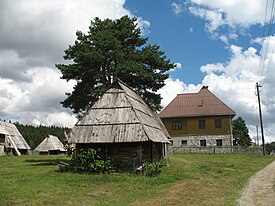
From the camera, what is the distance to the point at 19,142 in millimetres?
58094

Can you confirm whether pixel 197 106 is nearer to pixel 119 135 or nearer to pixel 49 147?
pixel 49 147

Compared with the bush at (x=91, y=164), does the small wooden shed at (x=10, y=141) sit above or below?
above

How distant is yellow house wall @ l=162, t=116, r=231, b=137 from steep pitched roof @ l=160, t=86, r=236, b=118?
0.76 meters

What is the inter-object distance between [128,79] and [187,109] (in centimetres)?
2126

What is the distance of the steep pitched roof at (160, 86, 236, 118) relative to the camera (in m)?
49.3

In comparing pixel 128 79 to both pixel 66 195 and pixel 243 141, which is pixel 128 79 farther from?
pixel 243 141

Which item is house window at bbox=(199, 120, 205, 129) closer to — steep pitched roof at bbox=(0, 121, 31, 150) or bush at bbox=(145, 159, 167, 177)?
steep pitched roof at bbox=(0, 121, 31, 150)

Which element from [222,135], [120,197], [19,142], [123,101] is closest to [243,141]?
[222,135]

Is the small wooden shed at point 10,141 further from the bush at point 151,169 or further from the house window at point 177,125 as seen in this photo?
the bush at point 151,169

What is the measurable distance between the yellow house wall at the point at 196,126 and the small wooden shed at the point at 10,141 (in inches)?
933

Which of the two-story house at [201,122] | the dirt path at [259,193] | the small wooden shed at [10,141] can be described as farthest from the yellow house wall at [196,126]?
the dirt path at [259,193]

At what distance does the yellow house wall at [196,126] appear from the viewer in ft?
160

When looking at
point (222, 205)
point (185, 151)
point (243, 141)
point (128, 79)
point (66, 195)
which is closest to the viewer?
point (222, 205)

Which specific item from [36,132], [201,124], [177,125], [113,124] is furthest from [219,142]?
[36,132]
